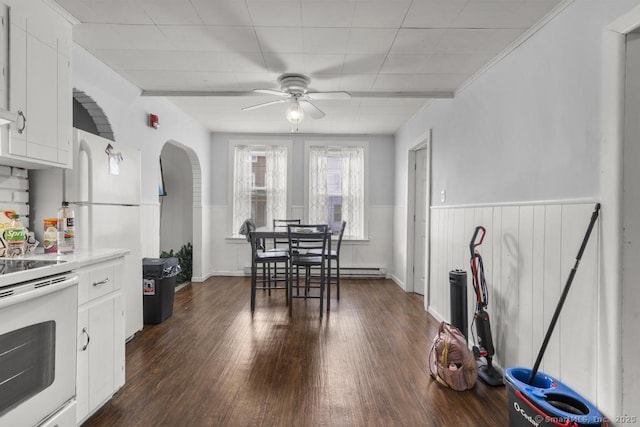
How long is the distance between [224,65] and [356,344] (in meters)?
2.54

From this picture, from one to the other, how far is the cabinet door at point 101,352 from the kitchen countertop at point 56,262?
252 mm

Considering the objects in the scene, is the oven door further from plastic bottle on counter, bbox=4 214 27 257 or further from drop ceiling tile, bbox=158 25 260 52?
drop ceiling tile, bbox=158 25 260 52

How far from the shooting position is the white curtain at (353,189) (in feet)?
19.0

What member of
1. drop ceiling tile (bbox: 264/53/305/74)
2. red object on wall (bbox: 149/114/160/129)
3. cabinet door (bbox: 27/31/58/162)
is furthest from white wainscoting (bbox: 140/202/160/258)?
drop ceiling tile (bbox: 264/53/305/74)

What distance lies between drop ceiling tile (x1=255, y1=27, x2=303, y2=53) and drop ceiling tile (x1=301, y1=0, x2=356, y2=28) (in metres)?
0.15

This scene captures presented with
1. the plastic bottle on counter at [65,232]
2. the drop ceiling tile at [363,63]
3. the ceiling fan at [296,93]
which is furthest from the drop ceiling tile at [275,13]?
the plastic bottle on counter at [65,232]

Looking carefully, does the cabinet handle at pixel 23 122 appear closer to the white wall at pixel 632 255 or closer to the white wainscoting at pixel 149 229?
the white wainscoting at pixel 149 229

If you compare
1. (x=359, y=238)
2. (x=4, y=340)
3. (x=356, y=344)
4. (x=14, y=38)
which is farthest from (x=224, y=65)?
(x=359, y=238)

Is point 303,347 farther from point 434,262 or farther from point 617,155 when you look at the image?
point 617,155

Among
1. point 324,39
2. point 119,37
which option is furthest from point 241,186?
point 324,39

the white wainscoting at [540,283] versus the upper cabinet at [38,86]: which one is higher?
the upper cabinet at [38,86]

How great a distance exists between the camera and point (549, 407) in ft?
4.88

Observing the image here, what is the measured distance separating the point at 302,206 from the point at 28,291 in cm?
448

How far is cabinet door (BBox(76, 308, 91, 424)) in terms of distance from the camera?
1.72 m
